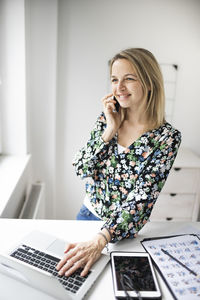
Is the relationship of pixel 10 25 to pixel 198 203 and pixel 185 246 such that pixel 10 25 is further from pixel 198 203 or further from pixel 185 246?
pixel 198 203

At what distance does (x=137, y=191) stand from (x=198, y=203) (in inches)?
57.5

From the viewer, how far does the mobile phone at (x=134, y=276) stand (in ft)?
2.39

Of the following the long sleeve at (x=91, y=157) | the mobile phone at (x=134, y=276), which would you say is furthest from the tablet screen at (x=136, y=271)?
the long sleeve at (x=91, y=157)

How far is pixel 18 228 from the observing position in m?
1.02

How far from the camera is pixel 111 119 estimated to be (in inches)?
49.1

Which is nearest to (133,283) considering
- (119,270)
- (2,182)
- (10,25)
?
(119,270)

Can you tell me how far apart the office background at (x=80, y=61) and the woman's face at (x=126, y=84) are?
101 cm

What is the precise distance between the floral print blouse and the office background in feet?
2.90

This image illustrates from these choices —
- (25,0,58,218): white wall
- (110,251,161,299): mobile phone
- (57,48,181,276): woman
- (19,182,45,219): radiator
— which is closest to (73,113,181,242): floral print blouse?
(57,48,181,276): woman

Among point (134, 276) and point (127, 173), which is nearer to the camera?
point (134, 276)

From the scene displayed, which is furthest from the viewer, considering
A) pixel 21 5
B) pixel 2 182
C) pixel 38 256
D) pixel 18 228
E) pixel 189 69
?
pixel 189 69

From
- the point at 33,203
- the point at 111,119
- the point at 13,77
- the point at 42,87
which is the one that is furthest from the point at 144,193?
the point at 42,87

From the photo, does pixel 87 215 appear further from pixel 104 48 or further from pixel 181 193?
pixel 104 48

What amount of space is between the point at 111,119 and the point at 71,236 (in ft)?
1.80
